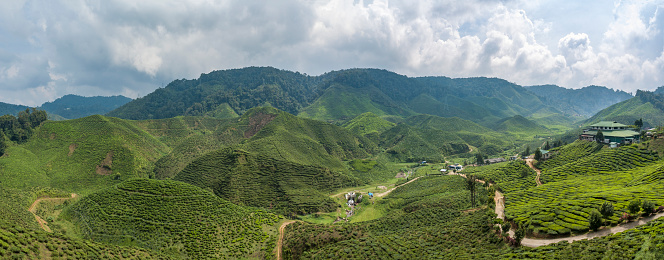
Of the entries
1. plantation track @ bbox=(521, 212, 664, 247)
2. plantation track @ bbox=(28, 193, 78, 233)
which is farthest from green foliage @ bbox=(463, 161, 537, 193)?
plantation track @ bbox=(28, 193, 78, 233)

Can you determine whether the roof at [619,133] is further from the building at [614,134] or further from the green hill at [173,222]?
the green hill at [173,222]

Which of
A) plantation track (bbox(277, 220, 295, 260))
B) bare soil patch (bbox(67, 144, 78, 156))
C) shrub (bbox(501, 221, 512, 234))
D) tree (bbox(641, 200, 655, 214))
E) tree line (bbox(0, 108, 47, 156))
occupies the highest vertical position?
tree line (bbox(0, 108, 47, 156))

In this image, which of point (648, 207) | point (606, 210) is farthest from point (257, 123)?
point (648, 207)

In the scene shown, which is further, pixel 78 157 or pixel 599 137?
Answer: pixel 78 157

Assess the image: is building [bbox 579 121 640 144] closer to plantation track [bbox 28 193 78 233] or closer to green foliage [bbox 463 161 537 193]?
green foliage [bbox 463 161 537 193]

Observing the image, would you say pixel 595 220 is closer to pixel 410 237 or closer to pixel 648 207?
pixel 648 207

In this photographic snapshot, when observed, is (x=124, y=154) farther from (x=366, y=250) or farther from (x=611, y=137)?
(x=611, y=137)

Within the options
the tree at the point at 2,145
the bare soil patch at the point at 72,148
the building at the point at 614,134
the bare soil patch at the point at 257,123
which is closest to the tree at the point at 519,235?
the building at the point at 614,134
